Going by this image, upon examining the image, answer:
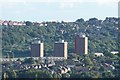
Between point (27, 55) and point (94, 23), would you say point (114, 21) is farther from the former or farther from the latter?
point (27, 55)

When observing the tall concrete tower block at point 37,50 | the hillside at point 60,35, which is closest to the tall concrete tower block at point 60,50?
the hillside at point 60,35

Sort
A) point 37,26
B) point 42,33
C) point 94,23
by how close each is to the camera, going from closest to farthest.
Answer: point 42,33 < point 37,26 < point 94,23

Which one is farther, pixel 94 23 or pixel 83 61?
pixel 94 23

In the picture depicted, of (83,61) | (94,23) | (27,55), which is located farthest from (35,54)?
(94,23)

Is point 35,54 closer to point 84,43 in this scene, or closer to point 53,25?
point 84,43

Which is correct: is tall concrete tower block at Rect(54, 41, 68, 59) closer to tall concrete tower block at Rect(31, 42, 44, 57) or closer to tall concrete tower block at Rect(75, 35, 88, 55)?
tall concrete tower block at Rect(75, 35, 88, 55)

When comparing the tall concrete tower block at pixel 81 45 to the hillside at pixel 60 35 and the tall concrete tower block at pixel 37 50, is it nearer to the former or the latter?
the hillside at pixel 60 35

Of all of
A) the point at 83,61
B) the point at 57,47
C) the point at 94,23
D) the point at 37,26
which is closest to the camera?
the point at 83,61

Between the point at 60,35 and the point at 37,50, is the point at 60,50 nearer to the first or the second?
the point at 37,50
